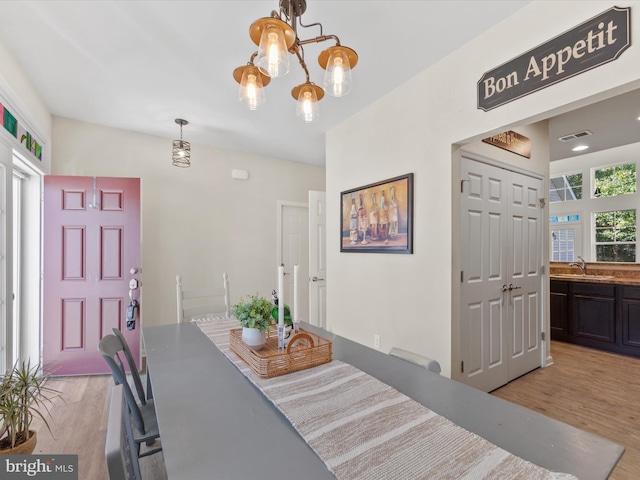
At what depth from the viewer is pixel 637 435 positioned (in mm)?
2055

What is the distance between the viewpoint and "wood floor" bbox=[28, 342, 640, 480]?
188 centimetres

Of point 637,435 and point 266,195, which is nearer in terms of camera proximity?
point 637,435

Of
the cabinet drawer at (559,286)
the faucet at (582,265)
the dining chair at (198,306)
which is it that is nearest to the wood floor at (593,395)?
the cabinet drawer at (559,286)

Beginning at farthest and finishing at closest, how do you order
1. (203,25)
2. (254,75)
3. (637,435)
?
(637,435), (203,25), (254,75)

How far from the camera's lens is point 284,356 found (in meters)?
1.22

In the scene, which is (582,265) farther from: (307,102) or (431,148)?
(307,102)

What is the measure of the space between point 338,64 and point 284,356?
1190mm

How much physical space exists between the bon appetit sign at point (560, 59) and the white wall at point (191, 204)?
316cm

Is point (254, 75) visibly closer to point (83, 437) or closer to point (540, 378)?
point (83, 437)

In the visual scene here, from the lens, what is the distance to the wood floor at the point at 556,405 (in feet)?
6.16

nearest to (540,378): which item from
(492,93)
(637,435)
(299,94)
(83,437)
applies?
(637,435)

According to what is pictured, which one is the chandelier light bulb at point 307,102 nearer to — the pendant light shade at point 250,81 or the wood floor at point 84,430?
the pendant light shade at point 250,81

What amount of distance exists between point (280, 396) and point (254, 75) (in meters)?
1.28
